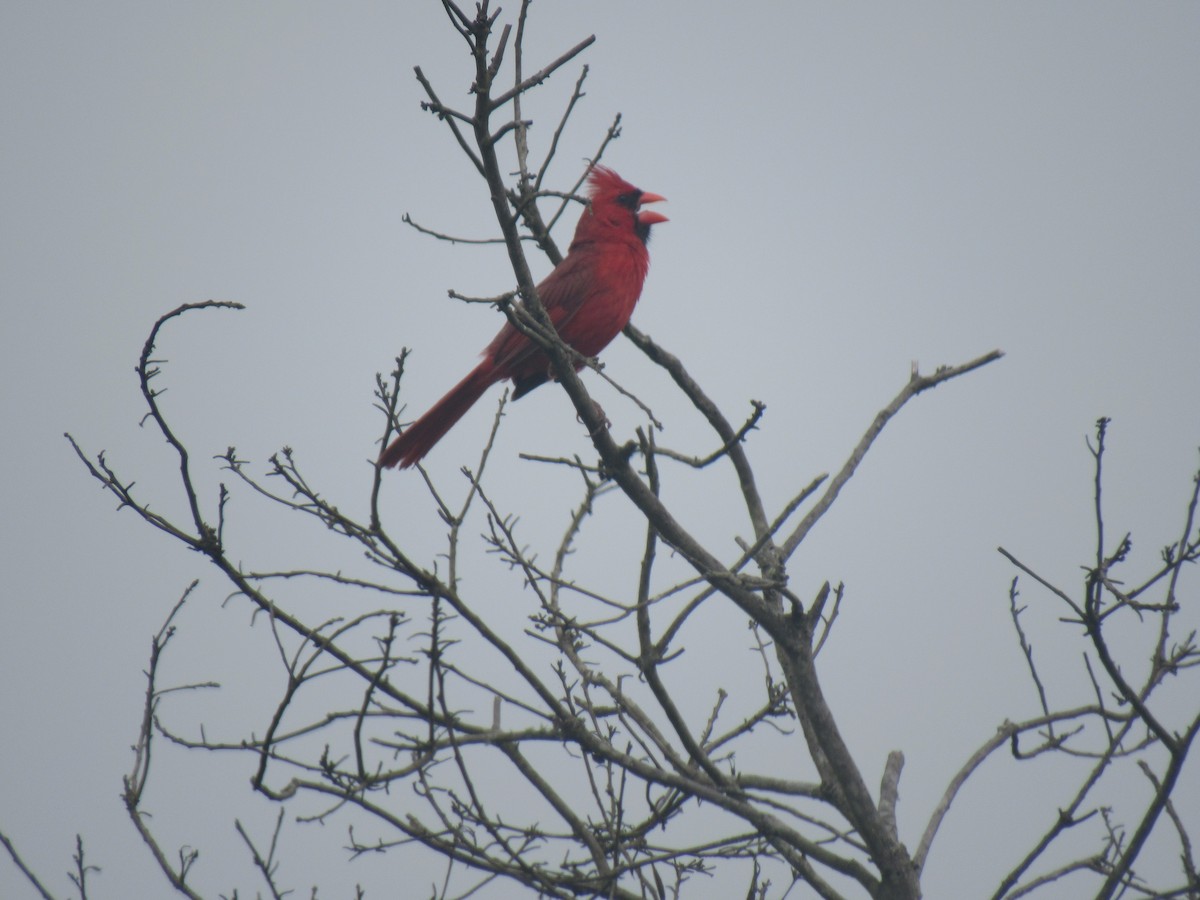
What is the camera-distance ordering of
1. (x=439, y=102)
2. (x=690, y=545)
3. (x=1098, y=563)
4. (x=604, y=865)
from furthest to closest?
(x=690, y=545)
(x=604, y=865)
(x=439, y=102)
(x=1098, y=563)

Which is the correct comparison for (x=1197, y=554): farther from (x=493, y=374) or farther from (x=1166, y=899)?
(x=493, y=374)

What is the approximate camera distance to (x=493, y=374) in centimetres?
500

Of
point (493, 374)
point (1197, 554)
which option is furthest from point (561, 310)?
point (1197, 554)

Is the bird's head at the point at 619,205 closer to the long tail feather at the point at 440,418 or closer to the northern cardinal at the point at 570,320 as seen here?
the northern cardinal at the point at 570,320

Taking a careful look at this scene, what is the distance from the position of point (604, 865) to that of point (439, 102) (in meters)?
1.67

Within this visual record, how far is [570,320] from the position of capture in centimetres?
505

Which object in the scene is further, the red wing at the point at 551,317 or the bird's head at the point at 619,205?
the bird's head at the point at 619,205

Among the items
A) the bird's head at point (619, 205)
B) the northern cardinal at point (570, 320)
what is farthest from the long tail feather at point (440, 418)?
the bird's head at point (619, 205)

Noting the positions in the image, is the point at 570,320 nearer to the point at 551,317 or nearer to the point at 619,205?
the point at 551,317

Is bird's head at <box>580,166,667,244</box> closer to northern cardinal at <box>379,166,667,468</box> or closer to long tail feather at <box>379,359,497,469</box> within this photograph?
northern cardinal at <box>379,166,667,468</box>

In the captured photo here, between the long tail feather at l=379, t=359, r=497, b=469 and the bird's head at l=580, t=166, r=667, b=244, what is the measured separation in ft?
4.04

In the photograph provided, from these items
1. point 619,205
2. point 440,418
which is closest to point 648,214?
point 619,205

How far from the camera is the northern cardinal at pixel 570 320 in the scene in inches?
191

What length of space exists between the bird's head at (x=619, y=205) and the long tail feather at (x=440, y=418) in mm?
1230
